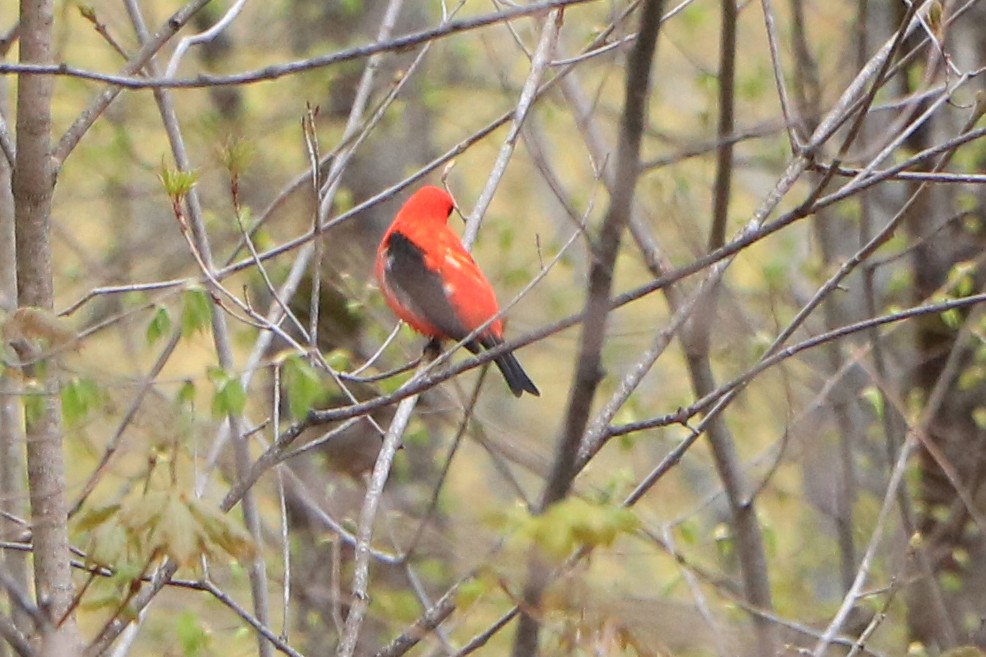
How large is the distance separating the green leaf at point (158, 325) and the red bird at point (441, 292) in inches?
75.0

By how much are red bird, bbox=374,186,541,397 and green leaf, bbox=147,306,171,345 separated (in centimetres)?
191

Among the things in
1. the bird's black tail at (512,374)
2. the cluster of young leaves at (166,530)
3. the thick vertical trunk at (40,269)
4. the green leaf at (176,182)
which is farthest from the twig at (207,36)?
the bird's black tail at (512,374)

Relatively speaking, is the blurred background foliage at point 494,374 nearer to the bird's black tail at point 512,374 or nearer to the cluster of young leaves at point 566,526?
the cluster of young leaves at point 566,526

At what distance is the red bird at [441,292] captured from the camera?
4820 millimetres

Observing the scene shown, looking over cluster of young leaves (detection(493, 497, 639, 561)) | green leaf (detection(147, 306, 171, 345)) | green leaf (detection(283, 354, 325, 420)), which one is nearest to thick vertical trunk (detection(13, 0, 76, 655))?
green leaf (detection(147, 306, 171, 345))

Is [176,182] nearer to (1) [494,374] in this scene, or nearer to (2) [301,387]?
(2) [301,387]

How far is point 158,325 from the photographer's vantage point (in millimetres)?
2871

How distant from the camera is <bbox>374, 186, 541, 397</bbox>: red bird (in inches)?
190

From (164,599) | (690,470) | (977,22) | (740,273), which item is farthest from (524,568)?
(740,273)

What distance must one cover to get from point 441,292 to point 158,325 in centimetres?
213

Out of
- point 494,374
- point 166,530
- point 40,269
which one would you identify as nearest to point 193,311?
point 40,269

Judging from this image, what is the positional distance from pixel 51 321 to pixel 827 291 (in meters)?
1.66

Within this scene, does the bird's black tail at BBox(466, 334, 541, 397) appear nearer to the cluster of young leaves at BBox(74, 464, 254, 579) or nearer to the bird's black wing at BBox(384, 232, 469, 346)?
the bird's black wing at BBox(384, 232, 469, 346)

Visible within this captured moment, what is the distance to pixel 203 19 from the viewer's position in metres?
7.33
